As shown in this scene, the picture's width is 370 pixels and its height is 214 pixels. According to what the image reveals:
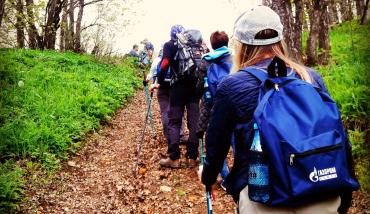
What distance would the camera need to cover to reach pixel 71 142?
7.35m

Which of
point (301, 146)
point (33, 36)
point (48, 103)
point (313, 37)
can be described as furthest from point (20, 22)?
point (301, 146)

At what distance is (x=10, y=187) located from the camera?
4898 mm

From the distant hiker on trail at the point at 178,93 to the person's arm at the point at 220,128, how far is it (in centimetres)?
387

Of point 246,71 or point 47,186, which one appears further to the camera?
point 47,186

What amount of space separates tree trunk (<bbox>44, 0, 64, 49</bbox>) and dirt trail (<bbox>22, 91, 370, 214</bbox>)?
11.2 meters

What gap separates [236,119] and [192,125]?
4569 millimetres

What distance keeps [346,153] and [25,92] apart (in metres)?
8.12

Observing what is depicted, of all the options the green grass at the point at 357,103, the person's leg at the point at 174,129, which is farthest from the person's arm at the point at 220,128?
the person's leg at the point at 174,129

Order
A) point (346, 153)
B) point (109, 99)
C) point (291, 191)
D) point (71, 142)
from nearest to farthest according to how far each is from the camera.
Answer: point (291, 191) → point (346, 153) → point (71, 142) → point (109, 99)

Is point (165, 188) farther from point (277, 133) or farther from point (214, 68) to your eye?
point (277, 133)

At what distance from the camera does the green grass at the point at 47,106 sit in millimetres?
6160

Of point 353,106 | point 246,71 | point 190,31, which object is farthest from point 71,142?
point 246,71

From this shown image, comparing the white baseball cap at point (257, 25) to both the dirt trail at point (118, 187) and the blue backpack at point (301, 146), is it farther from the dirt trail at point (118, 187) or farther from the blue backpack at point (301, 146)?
the dirt trail at point (118, 187)

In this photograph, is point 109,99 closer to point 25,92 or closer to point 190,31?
point 25,92
